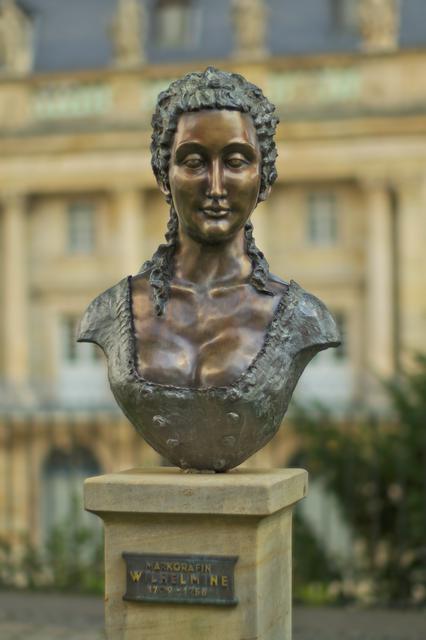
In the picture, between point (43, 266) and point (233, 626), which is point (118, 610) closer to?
point (233, 626)

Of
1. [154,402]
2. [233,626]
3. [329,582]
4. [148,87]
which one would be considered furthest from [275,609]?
[148,87]

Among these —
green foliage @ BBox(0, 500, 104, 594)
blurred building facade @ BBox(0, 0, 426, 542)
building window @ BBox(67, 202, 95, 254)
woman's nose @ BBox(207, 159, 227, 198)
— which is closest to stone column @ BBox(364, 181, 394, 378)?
blurred building facade @ BBox(0, 0, 426, 542)

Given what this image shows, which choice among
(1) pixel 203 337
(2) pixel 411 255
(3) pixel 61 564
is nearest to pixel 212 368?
(1) pixel 203 337

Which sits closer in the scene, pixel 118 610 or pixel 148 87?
pixel 118 610

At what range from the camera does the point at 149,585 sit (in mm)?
4555

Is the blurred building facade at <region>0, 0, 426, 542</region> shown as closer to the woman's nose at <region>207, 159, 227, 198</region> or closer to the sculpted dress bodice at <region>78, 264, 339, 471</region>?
the sculpted dress bodice at <region>78, 264, 339, 471</region>

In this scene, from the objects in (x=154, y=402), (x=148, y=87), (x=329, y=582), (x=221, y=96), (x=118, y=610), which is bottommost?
(x=329, y=582)

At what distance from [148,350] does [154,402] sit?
21 centimetres

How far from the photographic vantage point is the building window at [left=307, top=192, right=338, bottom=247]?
2817 centimetres

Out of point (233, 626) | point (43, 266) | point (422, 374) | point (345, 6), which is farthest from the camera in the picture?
point (43, 266)

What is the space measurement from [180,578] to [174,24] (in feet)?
82.3

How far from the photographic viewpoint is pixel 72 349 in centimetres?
2908

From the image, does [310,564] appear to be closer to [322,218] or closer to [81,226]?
[322,218]

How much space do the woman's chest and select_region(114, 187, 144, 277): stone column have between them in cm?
2348
